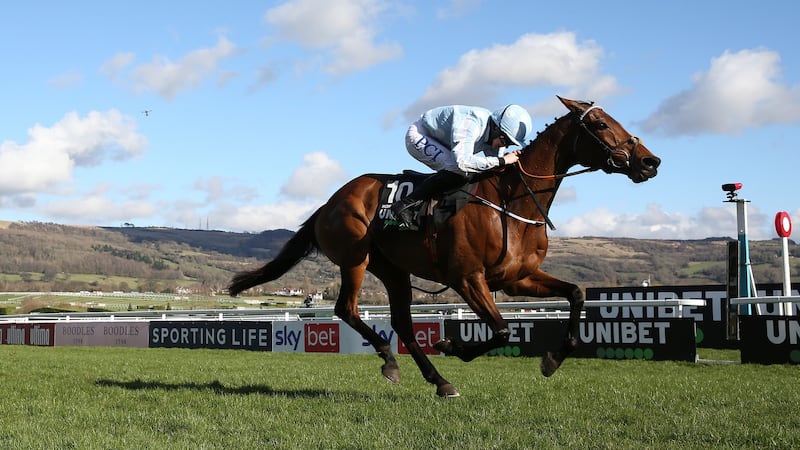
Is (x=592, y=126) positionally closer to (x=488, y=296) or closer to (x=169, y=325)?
(x=488, y=296)

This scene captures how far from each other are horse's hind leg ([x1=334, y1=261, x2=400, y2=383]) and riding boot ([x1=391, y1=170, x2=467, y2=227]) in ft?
2.92

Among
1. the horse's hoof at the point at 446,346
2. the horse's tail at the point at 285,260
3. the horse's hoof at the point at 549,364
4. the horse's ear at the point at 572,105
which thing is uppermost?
the horse's ear at the point at 572,105

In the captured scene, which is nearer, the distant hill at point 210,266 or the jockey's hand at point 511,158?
the jockey's hand at point 511,158

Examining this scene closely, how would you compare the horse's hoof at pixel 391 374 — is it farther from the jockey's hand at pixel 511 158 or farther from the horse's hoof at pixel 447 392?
the jockey's hand at pixel 511 158

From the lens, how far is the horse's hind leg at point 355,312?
7600 mm

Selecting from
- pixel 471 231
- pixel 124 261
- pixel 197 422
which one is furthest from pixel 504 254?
pixel 124 261

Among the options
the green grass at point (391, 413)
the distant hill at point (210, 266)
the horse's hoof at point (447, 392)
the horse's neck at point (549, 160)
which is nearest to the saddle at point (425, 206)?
the horse's neck at point (549, 160)

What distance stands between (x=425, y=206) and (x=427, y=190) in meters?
0.14

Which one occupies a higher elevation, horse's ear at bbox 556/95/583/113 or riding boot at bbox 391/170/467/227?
horse's ear at bbox 556/95/583/113

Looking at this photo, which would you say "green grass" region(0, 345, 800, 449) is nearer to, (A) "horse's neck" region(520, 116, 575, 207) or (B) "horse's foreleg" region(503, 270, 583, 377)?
(B) "horse's foreleg" region(503, 270, 583, 377)

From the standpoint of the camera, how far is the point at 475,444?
466cm

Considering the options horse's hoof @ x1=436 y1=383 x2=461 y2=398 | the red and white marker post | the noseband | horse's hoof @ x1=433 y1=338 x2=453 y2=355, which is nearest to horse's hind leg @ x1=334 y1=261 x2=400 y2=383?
horse's hoof @ x1=436 y1=383 x2=461 y2=398

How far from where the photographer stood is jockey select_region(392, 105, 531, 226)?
6789 millimetres

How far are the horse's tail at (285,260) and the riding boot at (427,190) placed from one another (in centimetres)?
173
